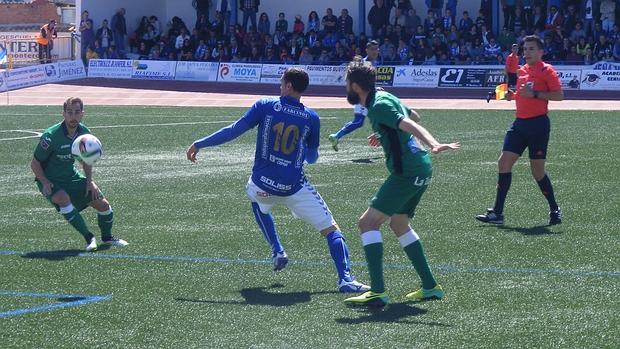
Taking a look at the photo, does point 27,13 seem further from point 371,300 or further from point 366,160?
point 371,300

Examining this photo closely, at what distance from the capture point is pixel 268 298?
317 inches

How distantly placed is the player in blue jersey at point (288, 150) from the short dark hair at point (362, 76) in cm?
78

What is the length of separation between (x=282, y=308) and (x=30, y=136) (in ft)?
51.0

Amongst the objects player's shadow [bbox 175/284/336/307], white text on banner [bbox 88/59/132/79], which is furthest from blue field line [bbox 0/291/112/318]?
white text on banner [bbox 88/59/132/79]

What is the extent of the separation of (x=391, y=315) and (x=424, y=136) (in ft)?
4.33

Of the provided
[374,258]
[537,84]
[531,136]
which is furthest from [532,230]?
[374,258]

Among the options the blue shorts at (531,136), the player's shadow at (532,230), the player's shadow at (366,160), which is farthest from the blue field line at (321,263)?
the player's shadow at (366,160)

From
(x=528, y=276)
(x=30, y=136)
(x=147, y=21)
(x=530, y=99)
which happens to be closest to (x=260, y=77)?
(x=147, y=21)

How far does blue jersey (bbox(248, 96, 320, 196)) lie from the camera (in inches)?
328

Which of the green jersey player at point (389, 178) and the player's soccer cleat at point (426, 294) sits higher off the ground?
the green jersey player at point (389, 178)

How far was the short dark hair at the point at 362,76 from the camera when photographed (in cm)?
756

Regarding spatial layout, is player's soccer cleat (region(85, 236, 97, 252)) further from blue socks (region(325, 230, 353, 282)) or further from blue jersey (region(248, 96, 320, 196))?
blue socks (region(325, 230, 353, 282))

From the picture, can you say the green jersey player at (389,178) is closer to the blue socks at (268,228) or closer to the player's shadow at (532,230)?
the blue socks at (268,228)

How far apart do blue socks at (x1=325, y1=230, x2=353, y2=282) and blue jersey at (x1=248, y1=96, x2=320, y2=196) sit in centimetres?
48
